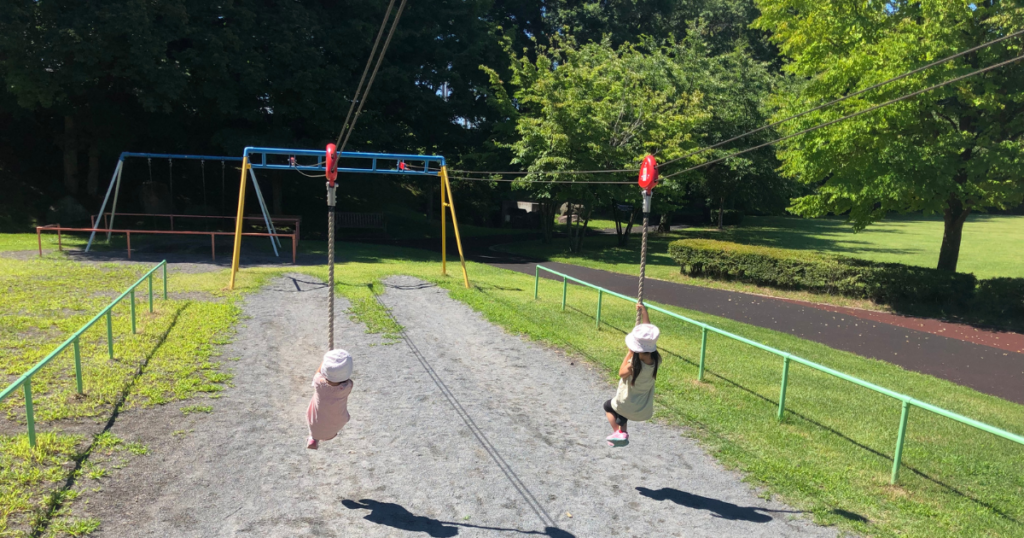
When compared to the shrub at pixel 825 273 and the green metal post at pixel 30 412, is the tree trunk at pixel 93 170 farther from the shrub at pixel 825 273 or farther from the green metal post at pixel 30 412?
the green metal post at pixel 30 412

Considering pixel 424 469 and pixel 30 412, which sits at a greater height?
pixel 30 412

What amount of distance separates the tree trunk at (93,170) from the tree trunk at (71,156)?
52 centimetres

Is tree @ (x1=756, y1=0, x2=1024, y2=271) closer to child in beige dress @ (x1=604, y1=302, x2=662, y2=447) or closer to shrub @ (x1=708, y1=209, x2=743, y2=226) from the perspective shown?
child in beige dress @ (x1=604, y1=302, x2=662, y2=447)

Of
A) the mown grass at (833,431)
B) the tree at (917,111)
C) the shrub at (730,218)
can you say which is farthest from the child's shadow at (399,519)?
the shrub at (730,218)

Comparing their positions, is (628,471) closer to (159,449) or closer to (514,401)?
(514,401)

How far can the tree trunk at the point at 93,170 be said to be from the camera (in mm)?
27302

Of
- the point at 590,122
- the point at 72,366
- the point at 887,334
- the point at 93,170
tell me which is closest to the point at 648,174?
the point at 72,366

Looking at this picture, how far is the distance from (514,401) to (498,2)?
39.9 m

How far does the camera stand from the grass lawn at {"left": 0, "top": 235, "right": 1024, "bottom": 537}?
577 cm

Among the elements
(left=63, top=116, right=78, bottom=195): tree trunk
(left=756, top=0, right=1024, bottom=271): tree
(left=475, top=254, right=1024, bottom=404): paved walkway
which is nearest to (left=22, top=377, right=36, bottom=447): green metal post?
(left=475, top=254, right=1024, bottom=404): paved walkway

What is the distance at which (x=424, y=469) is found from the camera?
6.39 meters

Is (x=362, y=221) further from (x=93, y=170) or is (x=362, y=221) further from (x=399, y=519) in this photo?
(x=399, y=519)

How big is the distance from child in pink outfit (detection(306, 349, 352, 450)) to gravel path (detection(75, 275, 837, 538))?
2.00 feet

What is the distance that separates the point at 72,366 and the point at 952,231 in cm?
2163
